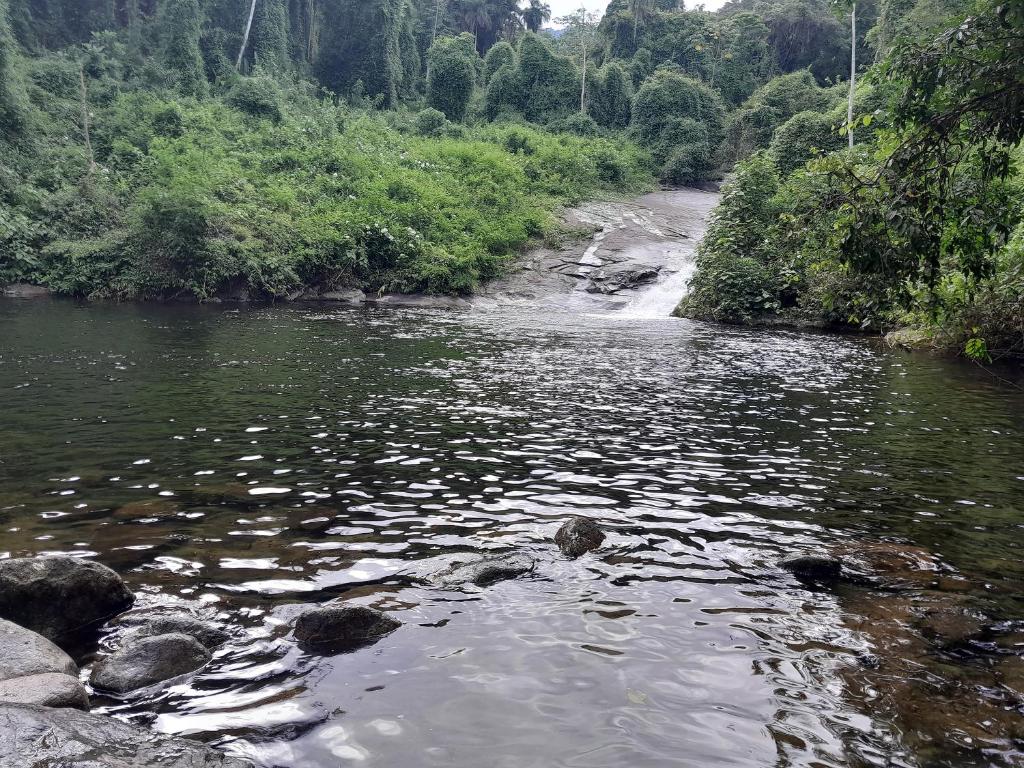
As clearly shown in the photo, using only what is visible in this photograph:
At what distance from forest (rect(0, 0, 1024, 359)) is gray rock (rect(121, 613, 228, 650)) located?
22.5 feet

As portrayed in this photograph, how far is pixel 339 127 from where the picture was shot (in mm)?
50719

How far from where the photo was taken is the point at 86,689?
14.5 feet

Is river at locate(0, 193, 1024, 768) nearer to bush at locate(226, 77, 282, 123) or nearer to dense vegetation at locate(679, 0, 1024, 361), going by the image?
dense vegetation at locate(679, 0, 1024, 361)

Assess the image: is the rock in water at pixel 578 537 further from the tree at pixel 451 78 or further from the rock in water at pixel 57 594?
the tree at pixel 451 78

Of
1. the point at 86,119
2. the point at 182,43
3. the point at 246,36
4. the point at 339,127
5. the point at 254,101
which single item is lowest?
the point at 86,119

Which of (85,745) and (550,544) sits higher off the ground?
(85,745)

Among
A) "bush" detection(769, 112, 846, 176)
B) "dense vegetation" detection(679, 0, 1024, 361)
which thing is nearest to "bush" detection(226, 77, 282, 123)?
"bush" detection(769, 112, 846, 176)

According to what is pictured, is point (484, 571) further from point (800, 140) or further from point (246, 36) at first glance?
point (246, 36)

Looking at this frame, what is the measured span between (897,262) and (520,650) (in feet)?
18.5

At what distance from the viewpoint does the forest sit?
756 centimetres

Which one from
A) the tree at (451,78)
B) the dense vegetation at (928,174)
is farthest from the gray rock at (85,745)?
the tree at (451,78)

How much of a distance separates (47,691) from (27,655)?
54cm

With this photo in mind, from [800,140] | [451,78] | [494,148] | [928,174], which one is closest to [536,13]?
[451,78]

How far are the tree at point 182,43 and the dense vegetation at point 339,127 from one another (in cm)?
16
